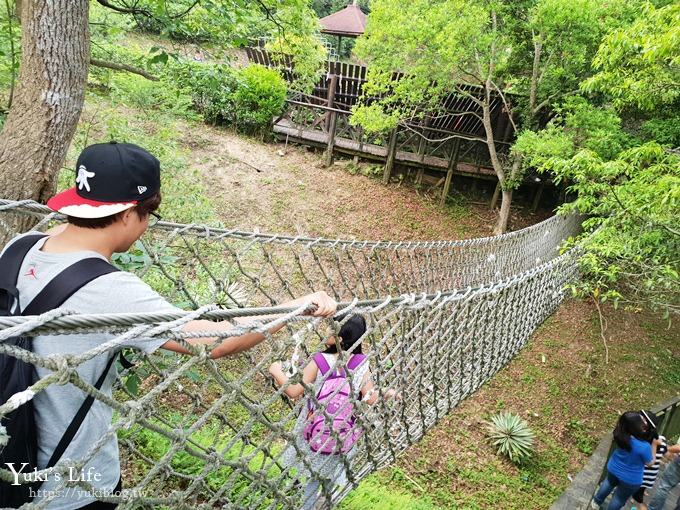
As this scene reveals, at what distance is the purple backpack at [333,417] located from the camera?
1.29 meters

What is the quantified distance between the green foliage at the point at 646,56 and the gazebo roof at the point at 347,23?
275 inches

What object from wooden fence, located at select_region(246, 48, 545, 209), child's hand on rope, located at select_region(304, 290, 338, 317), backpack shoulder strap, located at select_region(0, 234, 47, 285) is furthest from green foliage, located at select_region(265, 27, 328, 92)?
backpack shoulder strap, located at select_region(0, 234, 47, 285)

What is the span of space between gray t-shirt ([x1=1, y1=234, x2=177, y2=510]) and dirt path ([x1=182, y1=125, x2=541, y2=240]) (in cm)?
501

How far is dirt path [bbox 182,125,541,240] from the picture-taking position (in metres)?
6.02

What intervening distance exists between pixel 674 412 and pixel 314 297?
338cm

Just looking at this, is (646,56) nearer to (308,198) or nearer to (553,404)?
(553,404)

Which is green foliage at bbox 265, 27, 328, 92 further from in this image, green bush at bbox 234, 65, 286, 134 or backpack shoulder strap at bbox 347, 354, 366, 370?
backpack shoulder strap at bbox 347, 354, 366, 370

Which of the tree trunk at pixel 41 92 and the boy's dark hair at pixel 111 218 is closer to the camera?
the boy's dark hair at pixel 111 218

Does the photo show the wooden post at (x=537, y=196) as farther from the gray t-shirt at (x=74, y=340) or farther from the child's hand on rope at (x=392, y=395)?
the gray t-shirt at (x=74, y=340)

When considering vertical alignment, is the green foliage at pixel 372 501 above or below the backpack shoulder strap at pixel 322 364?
below

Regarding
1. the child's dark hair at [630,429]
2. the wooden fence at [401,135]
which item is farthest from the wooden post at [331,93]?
the child's dark hair at [630,429]

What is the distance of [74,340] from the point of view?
0.69 metres

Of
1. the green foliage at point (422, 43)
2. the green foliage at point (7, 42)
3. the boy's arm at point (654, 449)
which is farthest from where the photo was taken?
the green foliage at point (422, 43)

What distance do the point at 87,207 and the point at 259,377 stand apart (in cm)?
309
